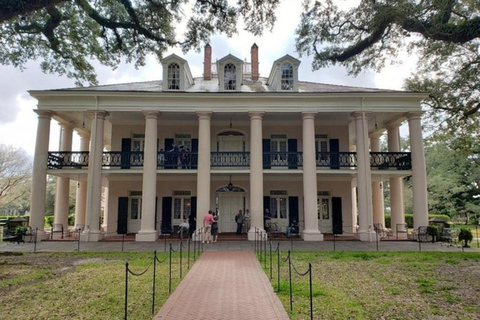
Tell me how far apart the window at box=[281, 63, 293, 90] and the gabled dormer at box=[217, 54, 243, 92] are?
253 centimetres

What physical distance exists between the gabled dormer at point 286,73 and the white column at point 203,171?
4598 mm

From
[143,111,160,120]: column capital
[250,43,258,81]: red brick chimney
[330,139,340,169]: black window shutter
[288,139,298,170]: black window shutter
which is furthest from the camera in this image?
[250,43,258,81]: red brick chimney

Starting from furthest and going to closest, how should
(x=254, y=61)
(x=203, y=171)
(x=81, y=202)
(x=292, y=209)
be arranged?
(x=254, y=61) < (x=81, y=202) < (x=292, y=209) < (x=203, y=171)

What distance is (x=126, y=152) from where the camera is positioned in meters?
18.8

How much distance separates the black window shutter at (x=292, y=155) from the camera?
19717 mm

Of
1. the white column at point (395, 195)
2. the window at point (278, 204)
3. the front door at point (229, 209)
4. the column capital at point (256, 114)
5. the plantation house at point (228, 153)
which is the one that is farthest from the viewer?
the window at point (278, 204)

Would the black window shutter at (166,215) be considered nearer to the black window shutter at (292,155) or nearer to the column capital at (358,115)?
the black window shutter at (292,155)

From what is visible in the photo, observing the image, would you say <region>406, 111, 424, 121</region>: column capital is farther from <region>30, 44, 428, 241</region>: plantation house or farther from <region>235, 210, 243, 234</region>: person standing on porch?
<region>235, 210, 243, 234</region>: person standing on porch

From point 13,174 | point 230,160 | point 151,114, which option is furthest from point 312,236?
point 13,174

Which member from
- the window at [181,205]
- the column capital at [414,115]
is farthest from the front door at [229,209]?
the column capital at [414,115]

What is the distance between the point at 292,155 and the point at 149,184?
28.5ft

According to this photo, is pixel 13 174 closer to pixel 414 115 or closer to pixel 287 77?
pixel 287 77

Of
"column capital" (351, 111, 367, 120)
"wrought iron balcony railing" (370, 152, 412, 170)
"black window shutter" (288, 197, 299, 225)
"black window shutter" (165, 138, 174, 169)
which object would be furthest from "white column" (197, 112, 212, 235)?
"wrought iron balcony railing" (370, 152, 412, 170)

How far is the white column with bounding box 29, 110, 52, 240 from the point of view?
1672 cm
